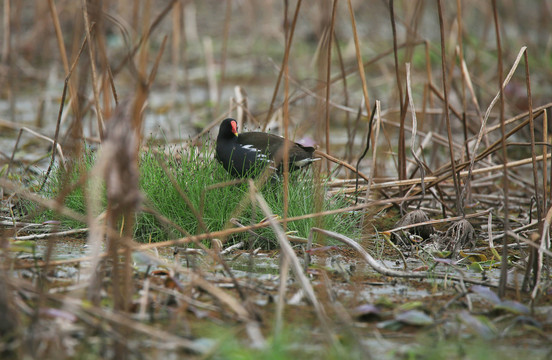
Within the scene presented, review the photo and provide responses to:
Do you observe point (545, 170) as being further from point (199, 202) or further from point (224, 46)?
point (224, 46)

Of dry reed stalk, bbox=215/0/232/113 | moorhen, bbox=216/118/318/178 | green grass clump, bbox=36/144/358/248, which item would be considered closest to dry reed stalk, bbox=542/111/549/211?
green grass clump, bbox=36/144/358/248

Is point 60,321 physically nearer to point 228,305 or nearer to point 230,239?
point 228,305

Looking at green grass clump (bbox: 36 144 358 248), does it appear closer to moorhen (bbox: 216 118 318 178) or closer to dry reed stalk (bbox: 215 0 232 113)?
moorhen (bbox: 216 118 318 178)

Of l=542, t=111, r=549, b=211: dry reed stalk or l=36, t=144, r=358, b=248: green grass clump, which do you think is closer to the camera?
l=542, t=111, r=549, b=211: dry reed stalk

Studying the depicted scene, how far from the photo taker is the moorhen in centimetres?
320

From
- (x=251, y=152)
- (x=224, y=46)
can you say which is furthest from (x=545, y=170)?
(x=224, y=46)

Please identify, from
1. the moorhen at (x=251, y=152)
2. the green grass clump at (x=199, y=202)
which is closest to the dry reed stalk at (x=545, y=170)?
the green grass clump at (x=199, y=202)

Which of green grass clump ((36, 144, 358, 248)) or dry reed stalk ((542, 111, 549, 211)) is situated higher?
dry reed stalk ((542, 111, 549, 211))

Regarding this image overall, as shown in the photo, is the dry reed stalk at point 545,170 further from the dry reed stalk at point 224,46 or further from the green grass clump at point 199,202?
the dry reed stalk at point 224,46

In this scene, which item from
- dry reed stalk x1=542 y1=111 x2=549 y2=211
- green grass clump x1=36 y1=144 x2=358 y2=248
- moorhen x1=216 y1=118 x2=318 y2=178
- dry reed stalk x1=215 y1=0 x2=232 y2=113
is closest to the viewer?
dry reed stalk x1=542 y1=111 x2=549 y2=211

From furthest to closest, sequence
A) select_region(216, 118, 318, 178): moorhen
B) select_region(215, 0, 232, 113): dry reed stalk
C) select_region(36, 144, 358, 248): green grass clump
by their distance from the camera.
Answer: select_region(215, 0, 232, 113): dry reed stalk → select_region(216, 118, 318, 178): moorhen → select_region(36, 144, 358, 248): green grass clump

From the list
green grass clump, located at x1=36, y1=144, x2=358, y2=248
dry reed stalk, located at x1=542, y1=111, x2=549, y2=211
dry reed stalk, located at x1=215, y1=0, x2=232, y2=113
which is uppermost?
dry reed stalk, located at x1=215, y1=0, x2=232, y2=113

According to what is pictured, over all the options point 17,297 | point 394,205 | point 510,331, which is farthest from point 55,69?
point 510,331

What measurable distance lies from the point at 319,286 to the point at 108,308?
80 cm
